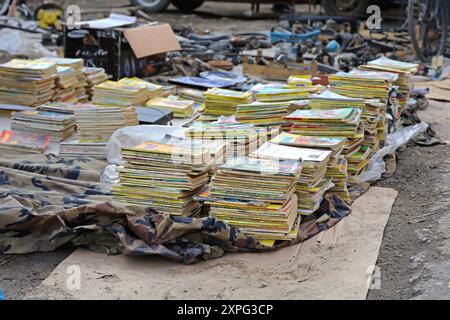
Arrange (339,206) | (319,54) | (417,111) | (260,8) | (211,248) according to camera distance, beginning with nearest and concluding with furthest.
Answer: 1. (211,248)
2. (339,206)
3. (417,111)
4. (319,54)
5. (260,8)

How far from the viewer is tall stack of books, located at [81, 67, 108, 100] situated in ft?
26.8

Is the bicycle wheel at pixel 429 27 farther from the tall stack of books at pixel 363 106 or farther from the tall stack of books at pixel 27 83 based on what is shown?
the tall stack of books at pixel 27 83

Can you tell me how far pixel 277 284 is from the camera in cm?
414

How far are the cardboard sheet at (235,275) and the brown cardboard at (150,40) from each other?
4804mm

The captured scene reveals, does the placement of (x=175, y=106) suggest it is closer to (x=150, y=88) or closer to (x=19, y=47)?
(x=150, y=88)

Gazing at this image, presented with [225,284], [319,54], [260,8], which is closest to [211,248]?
[225,284]

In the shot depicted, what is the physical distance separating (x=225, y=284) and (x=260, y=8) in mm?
14542

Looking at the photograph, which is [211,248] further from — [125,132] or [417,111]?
[417,111]

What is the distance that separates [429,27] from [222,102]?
5.10 meters

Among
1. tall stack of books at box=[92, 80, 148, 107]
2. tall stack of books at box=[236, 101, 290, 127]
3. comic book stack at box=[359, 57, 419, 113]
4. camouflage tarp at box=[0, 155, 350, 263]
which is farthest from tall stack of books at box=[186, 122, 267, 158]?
comic book stack at box=[359, 57, 419, 113]

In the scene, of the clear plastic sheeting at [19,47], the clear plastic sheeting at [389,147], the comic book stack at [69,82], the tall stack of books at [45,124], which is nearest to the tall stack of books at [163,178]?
the clear plastic sheeting at [389,147]

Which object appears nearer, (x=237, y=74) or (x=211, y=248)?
(x=211, y=248)

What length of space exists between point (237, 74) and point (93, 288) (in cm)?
587
